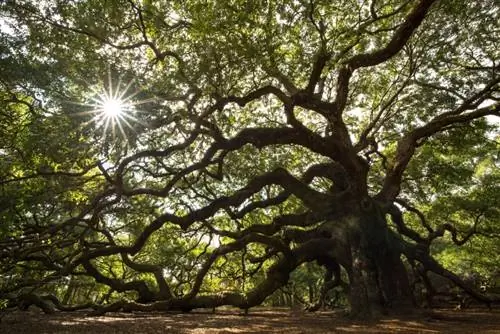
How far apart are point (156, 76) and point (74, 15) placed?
241 centimetres

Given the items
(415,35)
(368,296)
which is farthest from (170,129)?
(415,35)

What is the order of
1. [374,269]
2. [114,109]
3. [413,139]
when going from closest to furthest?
[114,109] < [374,269] < [413,139]

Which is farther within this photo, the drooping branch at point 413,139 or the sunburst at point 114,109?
the drooping branch at point 413,139

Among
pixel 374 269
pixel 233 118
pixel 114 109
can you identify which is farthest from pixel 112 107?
pixel 374 269

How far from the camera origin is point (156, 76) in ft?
32.9

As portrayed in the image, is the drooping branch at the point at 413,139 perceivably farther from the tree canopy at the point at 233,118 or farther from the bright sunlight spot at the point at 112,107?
the bright sunlight spot at the point at 112,107

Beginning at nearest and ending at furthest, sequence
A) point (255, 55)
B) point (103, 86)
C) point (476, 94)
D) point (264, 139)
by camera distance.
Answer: point (255, 55) → point (103, 86) → point (264, 139) → point (476, 94)

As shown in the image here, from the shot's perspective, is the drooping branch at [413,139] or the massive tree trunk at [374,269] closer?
the massive tree trunk at [374,269]

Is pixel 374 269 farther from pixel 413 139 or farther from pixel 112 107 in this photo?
pixel 112 107

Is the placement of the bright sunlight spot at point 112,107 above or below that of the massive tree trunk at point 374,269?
above

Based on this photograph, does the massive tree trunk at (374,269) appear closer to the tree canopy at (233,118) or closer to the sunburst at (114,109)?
the tree canopy at (233,118)

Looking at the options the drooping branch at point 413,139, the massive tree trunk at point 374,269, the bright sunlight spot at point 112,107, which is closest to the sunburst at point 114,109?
the bright sunlight spot at point 112,107

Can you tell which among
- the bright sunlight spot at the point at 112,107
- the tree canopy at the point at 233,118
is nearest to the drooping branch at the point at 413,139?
the tree canopy at the point at 233,118

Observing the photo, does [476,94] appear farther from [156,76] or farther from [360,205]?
[156,76]
